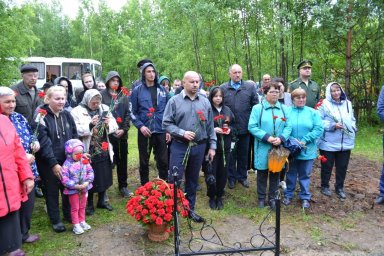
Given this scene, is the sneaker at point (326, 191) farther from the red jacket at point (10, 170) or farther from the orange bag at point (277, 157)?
the red jacket at point (10, 170)

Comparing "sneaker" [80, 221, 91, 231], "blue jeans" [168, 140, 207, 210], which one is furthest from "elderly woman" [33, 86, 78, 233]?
"blue jeans" [168, 140, 207, 210]

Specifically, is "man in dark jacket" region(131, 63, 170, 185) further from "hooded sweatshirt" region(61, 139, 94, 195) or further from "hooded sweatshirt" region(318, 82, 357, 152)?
"hooded sweatshirt" region(318, 82, 357, 152)

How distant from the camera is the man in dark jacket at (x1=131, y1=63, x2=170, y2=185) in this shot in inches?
199

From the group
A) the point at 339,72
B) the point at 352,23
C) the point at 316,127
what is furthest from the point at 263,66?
the point at 316,127

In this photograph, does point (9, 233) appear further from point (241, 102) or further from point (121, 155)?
point (241, 102)

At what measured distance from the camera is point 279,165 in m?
4.70

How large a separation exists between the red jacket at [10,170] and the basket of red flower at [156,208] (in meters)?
1.25

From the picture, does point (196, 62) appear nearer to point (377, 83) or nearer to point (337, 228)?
point (377, 83)

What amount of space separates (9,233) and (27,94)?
268cm

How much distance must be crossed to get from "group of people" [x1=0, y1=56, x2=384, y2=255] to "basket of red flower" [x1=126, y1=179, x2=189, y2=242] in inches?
12.5

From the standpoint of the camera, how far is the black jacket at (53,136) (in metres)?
3.86

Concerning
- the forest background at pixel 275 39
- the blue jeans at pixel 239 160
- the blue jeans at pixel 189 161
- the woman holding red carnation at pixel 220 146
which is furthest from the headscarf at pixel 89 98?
the forest background at pixel 275 39

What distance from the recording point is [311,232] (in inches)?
171

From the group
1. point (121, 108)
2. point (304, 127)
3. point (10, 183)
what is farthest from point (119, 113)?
point (304, 127)
